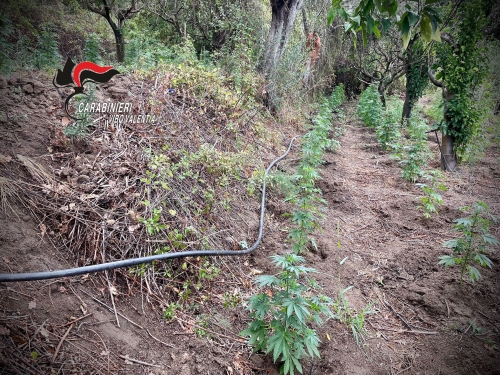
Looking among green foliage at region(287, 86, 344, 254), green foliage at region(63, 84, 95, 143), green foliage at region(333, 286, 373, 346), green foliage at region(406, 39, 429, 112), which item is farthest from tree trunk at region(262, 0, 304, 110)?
green foliage at region(333, 286, 373, 346)

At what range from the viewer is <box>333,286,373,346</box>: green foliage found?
8.23 feet

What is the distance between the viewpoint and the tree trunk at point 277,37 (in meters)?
7.52

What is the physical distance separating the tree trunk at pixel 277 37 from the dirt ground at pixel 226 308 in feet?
14.5

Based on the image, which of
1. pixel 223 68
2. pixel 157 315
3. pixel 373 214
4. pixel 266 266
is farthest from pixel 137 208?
pixel 223 68

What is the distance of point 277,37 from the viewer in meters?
7.60

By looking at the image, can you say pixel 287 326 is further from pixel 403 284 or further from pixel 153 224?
pixel 403 284

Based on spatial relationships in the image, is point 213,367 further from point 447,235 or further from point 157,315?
point 447,235

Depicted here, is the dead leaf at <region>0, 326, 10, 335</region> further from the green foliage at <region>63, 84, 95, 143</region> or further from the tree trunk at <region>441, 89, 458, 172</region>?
the tree trunk at <region>441, 89, 458, 172</region>

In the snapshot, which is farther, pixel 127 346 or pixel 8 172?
pixel 8 172

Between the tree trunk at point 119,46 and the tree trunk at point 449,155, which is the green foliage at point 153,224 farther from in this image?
the tree trunk at point 449,155

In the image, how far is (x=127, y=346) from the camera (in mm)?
1995

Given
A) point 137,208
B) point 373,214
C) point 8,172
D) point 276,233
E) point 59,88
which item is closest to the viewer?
point 8,172

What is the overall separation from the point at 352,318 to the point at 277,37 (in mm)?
6936

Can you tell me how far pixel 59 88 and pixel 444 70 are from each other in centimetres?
676
